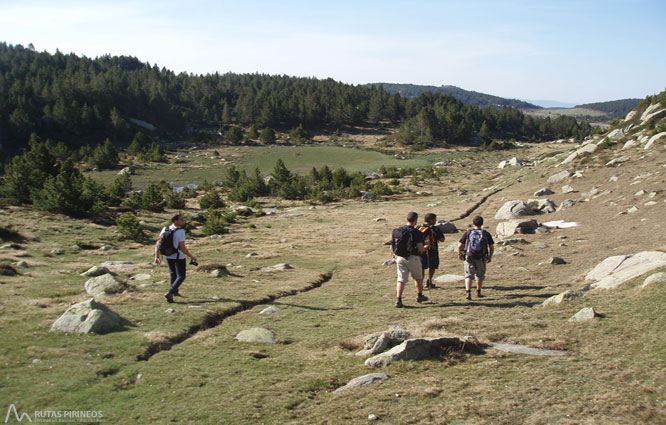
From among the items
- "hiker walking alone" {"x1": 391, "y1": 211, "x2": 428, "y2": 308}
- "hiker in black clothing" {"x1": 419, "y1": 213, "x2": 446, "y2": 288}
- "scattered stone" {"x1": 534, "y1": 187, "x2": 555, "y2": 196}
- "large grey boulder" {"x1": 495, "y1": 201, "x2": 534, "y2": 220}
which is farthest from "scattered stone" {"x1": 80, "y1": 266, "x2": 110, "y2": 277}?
"scattered stone" {"x1": 534, "y1": 187, "x2": 555, "y2": 196}

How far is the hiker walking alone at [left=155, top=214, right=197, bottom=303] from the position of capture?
13.1 meters

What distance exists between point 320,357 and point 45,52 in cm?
24174

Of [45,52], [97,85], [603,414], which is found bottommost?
[603,414]

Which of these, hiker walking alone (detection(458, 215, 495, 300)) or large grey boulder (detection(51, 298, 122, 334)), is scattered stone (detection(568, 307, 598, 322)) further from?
large grey boulder (detection(51, 298, 122, 334))

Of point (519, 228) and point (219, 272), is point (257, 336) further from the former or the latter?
point (519, 228)

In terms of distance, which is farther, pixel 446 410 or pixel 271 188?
pixel 271 188

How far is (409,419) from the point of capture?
6574 mm

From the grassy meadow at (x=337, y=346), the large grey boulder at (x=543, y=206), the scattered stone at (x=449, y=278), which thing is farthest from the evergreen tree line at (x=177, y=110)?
the scattered stone at (x=449, y=278)

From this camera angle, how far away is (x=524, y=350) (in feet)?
29.1

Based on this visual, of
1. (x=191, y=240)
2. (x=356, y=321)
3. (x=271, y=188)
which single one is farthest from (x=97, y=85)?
(x=356, y=321)

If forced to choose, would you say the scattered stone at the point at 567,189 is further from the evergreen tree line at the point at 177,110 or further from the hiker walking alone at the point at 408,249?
the evergreen tree line at the point at 177,110

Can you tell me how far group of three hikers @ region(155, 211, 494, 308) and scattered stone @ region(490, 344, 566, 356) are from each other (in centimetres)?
412

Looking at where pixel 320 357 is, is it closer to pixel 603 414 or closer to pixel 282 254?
pixel 603 414

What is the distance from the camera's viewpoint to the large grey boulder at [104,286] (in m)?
13.7
